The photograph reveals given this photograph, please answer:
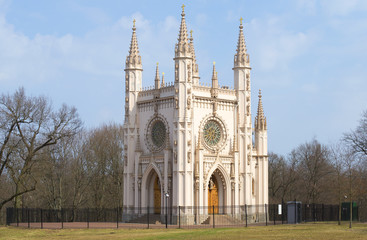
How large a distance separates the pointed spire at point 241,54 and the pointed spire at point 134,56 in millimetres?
9458

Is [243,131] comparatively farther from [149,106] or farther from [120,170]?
[120,170]

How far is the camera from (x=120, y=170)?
270ft

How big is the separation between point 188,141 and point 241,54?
38.4 feet

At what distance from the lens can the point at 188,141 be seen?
59.7m

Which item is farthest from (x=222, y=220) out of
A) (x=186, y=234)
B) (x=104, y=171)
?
(x=104, y=171)

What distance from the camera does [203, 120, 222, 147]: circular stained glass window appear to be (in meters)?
62.4

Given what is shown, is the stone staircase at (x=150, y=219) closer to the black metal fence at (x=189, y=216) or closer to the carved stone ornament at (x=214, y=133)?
the black metal fence at (x=189, y=216)

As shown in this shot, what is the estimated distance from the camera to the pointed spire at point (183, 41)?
6075 centimetres

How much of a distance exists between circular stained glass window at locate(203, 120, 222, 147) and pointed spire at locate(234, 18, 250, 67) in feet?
22.2

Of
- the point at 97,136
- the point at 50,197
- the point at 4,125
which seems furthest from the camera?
the point at 97,136

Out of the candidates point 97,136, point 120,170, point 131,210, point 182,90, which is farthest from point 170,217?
point 97,136

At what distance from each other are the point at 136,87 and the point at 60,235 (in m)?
21.7

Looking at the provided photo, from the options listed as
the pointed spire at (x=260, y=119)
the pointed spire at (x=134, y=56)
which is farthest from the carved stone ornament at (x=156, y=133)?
the pointed spire at (x=260, y=119)

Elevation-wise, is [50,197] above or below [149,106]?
below
